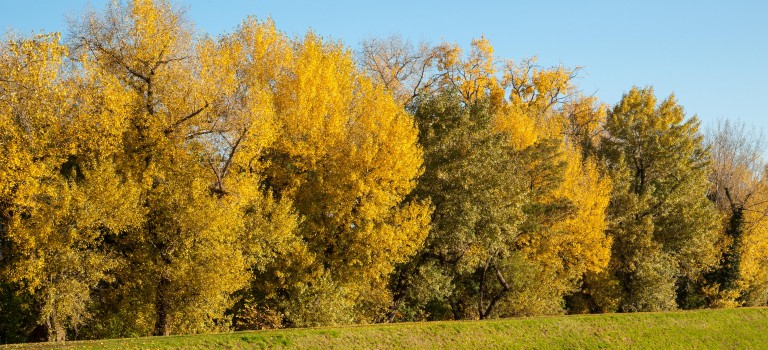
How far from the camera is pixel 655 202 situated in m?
54.8

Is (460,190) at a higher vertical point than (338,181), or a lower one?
lower

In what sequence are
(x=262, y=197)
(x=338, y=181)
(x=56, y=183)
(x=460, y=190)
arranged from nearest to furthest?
(x=56, y=183) < (x=262, y=197) < (x=338, y=181) < (x=460, y=190)

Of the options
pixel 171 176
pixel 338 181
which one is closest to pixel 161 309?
pixel 171 176

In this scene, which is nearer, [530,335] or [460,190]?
[530,335]

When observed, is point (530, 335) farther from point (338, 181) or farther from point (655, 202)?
point (655, 202)

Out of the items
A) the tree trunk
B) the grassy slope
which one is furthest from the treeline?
the grassy slope

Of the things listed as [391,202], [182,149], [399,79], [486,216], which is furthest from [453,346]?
[399,79]

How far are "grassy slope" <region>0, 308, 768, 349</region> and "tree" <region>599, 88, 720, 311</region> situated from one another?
5577mm

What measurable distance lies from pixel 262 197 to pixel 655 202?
34270mm

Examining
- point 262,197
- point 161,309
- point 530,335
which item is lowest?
point 530,335

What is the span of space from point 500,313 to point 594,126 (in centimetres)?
2799

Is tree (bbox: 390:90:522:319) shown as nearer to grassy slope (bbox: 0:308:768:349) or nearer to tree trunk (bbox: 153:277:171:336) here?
grassy slope (bbox: 0:308:768:349)

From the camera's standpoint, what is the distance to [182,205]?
3050 cm

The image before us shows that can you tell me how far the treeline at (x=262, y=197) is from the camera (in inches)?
1093
